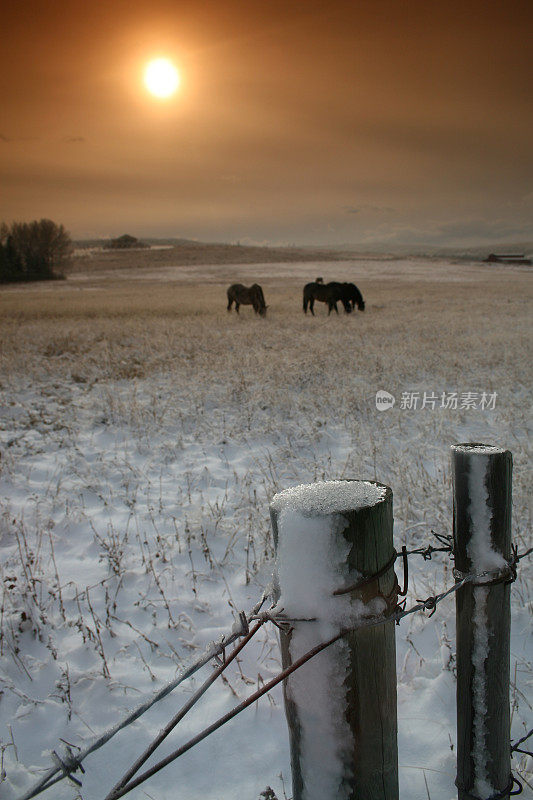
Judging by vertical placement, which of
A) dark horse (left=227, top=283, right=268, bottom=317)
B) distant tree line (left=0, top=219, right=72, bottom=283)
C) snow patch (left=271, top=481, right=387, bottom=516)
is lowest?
snow patch (left=271, top=481, right=387, bottom=516)

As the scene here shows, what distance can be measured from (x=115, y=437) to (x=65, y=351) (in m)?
6.95

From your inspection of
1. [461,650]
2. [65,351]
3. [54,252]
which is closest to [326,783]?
[461,650]

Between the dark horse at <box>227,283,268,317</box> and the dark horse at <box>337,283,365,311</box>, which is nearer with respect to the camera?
the dark horse at <box>227,283,268,317</box>

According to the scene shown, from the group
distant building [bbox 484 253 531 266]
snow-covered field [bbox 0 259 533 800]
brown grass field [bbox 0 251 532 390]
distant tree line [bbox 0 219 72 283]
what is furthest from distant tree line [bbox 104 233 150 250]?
snow-covered field [bbox 0 259 533 800]

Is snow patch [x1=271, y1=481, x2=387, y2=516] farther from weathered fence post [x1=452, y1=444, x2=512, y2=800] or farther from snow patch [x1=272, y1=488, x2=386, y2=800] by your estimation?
weathered fence post [x1=452, y1=444, x2=512, y2=800]

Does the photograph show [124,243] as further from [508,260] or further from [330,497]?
[330,497]

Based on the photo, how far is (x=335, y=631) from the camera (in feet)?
4.24

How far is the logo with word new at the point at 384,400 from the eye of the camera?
27.2 feet

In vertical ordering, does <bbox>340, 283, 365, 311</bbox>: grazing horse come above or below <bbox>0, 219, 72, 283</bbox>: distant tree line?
below

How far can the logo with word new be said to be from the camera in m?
8.30

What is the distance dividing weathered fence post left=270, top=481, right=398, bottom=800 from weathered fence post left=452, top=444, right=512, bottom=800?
1.52 ft

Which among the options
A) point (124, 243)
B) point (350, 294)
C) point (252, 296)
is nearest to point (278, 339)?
point (252, 296)

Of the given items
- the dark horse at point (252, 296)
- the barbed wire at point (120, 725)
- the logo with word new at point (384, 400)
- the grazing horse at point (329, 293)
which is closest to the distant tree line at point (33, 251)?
the dark horse at point (252, 296)

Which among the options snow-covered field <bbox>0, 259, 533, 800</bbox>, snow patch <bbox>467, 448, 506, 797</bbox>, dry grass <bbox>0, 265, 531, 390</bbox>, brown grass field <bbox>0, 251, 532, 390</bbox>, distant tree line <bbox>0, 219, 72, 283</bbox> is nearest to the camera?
snow patch <bbox>467, 448, 506, 797</bbox>
